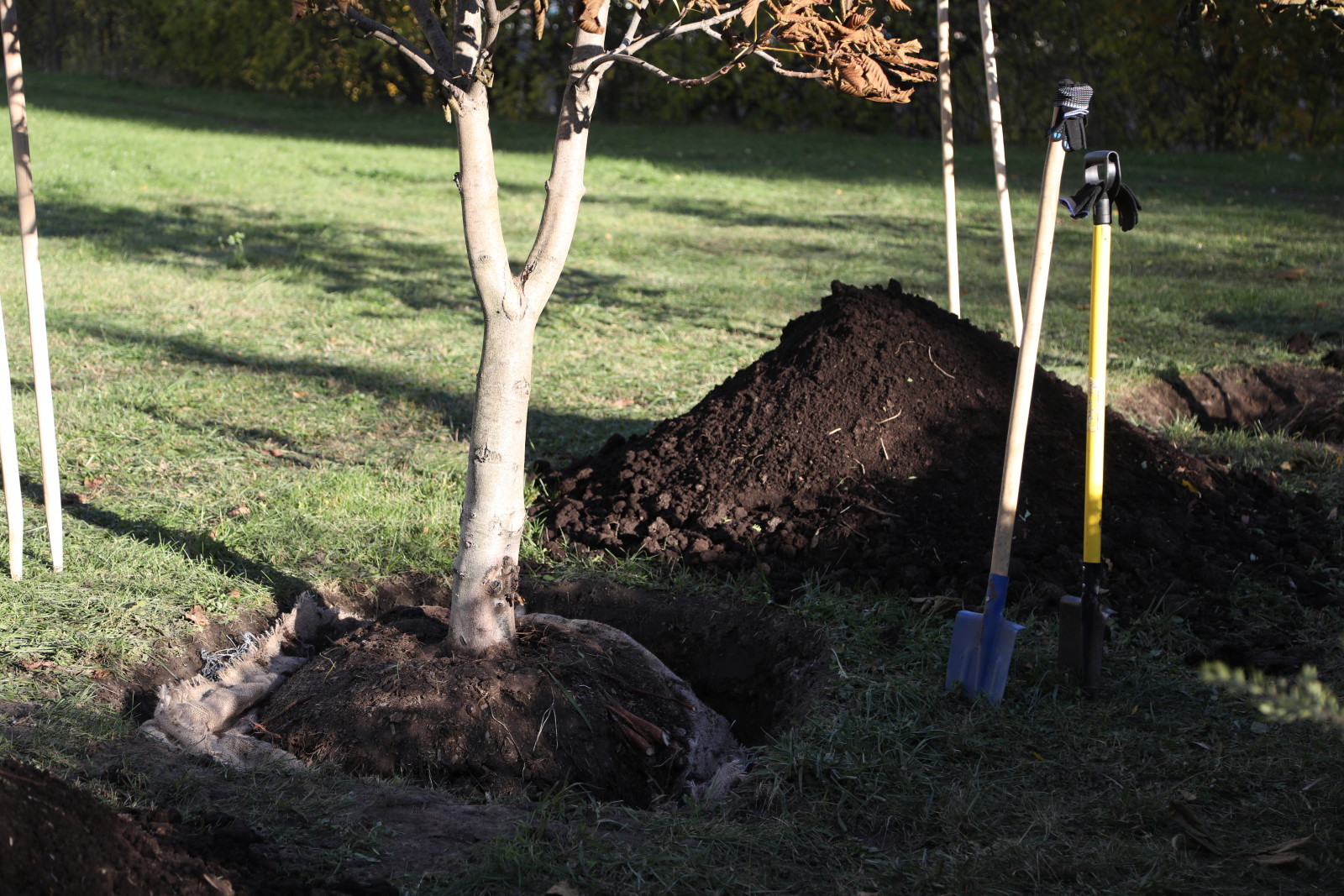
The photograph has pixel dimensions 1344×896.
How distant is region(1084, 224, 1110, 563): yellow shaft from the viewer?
2.96 m

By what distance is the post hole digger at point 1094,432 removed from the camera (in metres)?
2.96

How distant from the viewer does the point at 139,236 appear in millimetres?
10164

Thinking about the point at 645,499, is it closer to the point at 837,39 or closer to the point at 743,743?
the point at 743,743

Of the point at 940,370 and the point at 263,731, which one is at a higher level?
the point at 940,370

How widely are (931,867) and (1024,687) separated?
A: 36.0 inches

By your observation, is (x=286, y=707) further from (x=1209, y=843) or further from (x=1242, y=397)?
(x=1242, y=397)

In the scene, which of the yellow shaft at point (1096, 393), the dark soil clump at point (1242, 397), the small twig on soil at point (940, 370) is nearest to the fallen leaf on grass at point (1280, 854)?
the yellow shaft at point (1096, 393)

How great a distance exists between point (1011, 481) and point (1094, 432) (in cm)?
25

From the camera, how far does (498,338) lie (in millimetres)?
2922

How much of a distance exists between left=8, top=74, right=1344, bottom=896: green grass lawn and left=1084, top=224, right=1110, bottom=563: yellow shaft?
0.45m

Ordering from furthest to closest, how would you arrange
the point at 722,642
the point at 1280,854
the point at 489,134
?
the point at 722,642, the point at 489,134, the point at 1280,854

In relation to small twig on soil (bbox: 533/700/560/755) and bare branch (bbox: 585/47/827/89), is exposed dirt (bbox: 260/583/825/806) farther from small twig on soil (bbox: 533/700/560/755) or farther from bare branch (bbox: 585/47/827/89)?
bare branch (bbox: 585/47/827/89)

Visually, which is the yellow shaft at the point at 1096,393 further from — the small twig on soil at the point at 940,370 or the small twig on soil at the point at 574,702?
the small twig on soil at the point at 574,702

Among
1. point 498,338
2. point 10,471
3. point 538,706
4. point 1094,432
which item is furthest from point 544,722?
point 10,471
